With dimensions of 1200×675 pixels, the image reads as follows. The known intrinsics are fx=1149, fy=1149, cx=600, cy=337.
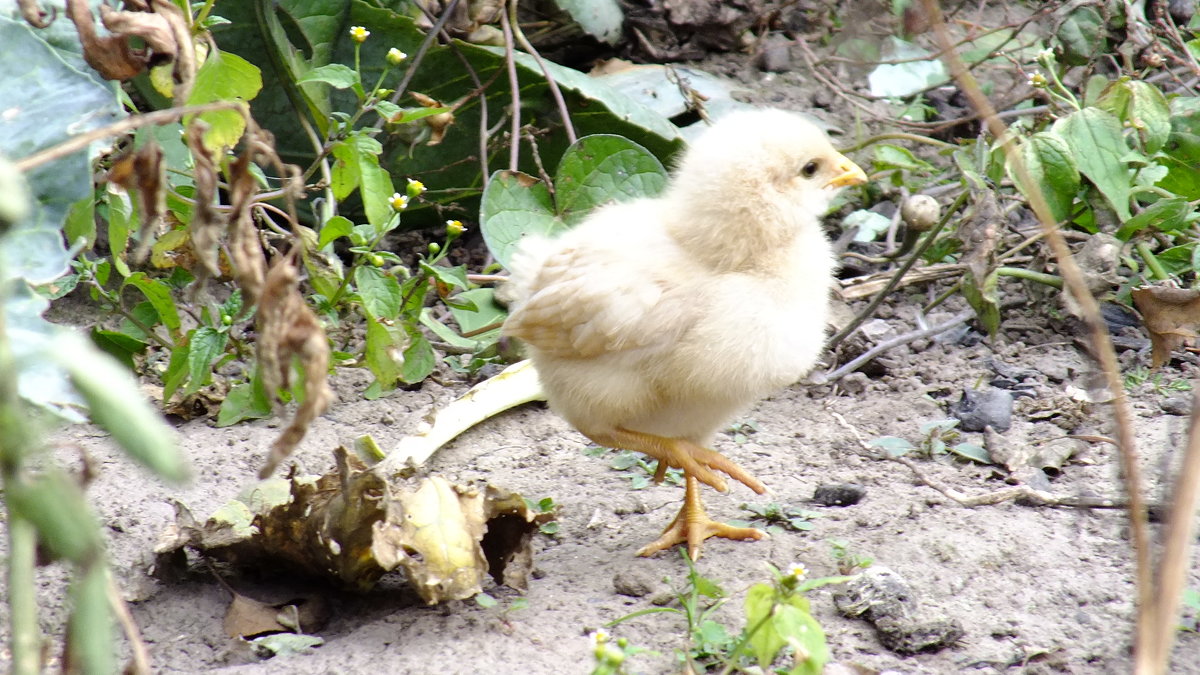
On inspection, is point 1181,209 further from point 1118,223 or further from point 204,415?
point 204,415

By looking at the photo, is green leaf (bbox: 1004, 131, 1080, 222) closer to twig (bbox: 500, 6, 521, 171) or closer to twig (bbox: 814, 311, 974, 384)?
twig (bbox: 814, 311, 974, 384)

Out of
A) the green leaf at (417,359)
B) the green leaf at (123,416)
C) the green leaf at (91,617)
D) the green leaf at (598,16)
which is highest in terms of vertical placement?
the green leaf at (123,416)

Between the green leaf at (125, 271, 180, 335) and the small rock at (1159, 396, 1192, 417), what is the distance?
10.2 ft

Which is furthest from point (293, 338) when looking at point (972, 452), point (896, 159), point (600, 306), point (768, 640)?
point (896, 159)

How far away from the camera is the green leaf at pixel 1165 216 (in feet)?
12.0

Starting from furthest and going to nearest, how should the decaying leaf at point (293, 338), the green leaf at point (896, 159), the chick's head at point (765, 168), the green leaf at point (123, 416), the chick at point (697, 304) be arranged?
the green leaf at point (896, 159) → the chick's head at point (765, 168) → the chick at point (697, 304) → the decaying leaf at point (293, 338) → the green leaf at point (123, 416)

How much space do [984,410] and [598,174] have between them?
59.9 inches

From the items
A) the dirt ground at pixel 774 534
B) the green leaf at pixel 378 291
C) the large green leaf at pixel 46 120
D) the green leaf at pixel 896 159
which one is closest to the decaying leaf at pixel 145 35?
the large green leaf at pixel 46 120

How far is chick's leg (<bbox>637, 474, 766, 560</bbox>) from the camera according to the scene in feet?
9.75

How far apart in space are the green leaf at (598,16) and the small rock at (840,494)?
2824 mm

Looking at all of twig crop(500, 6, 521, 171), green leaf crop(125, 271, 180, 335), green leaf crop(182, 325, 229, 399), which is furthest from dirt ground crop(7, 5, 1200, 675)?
twig crop(500, 6, 521, 171)

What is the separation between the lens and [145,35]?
2.20 m

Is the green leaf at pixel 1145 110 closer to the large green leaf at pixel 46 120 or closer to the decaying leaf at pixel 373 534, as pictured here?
the decaying leaf at pixel 373 534

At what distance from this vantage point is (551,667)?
2.36 m
